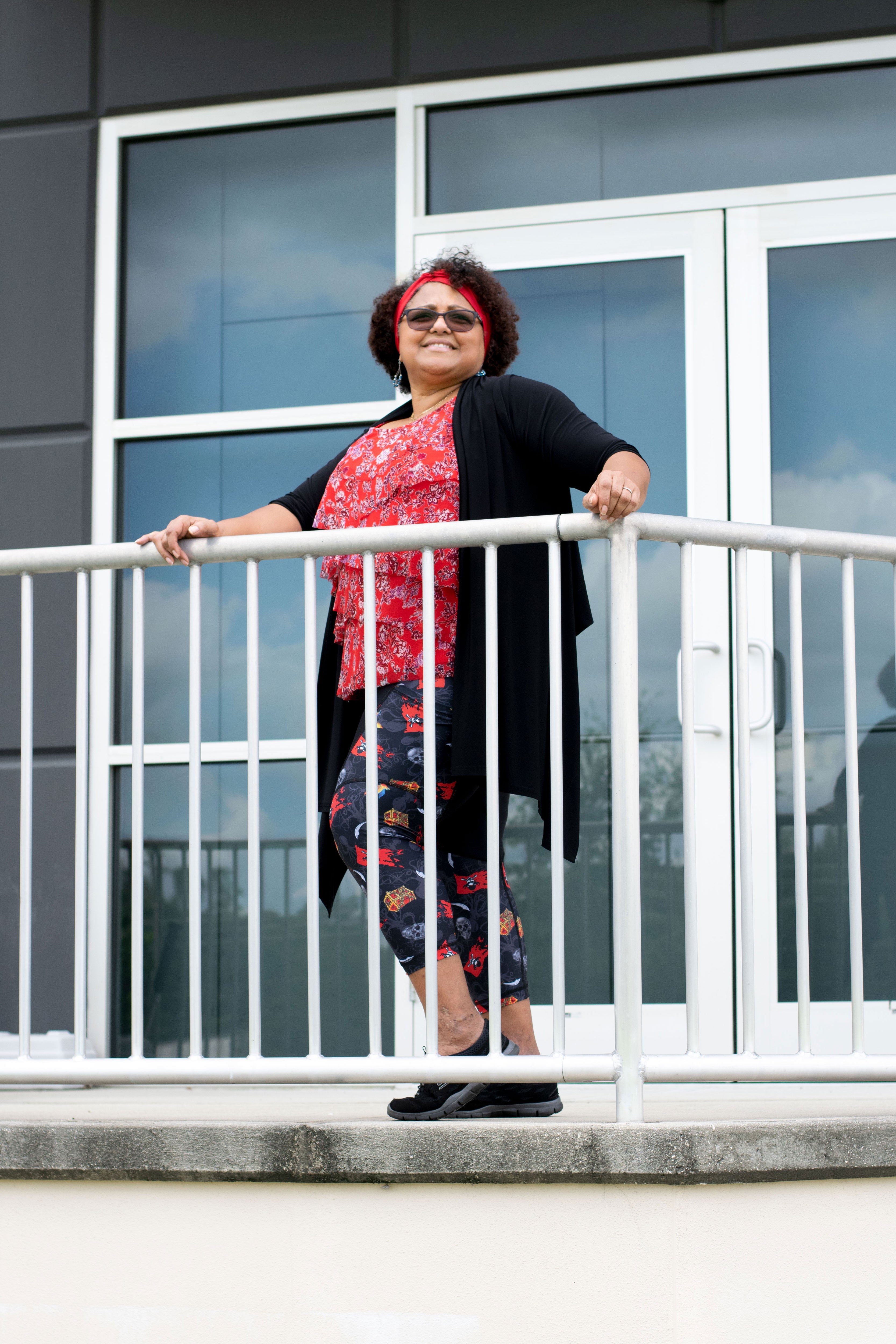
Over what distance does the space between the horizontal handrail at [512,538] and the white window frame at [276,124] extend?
1.55m

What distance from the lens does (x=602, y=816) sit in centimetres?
357

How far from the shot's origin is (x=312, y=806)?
2.13m

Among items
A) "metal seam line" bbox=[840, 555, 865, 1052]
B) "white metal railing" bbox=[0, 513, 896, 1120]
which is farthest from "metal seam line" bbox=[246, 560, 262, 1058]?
"metal seam line" bbox=[840, 555, 865, 1052]

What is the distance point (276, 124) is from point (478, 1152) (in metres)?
3.24

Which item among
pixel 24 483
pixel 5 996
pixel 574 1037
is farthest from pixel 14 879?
pixel 574 1037

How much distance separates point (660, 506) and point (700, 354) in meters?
0.42

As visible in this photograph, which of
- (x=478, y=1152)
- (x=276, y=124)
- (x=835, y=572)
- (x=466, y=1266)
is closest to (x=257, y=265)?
(x=276, y=124)

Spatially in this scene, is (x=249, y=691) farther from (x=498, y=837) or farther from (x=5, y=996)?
(x=5, y=996)

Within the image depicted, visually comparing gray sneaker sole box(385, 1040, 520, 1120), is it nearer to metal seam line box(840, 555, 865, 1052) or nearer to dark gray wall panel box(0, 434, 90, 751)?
metal seam line box(840, 555, 865, 1052)

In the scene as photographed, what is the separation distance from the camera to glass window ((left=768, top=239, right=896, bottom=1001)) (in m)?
3.40

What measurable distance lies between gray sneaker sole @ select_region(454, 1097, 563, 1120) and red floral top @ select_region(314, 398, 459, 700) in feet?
2.31

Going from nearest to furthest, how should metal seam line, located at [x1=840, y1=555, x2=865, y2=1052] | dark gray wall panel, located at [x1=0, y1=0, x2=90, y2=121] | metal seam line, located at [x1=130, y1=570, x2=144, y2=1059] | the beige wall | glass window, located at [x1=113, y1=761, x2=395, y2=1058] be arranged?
the beige wall
metal seam line, located at [x1=840, y1=555, x2=865, y2=1052]
metal seam line, located at [x1=130, y1=570, x2=144, y2=1059]
glass window, located at [x1=113, y1=761, x2=395, y2=1058]
dark gray wall panel, located at [x1=0, y1=0, x2=90, y2=121]

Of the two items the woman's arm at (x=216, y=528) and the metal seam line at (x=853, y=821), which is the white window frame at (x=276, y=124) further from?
the metal seam line at (x=853, y=821)

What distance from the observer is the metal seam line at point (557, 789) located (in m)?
1.99
